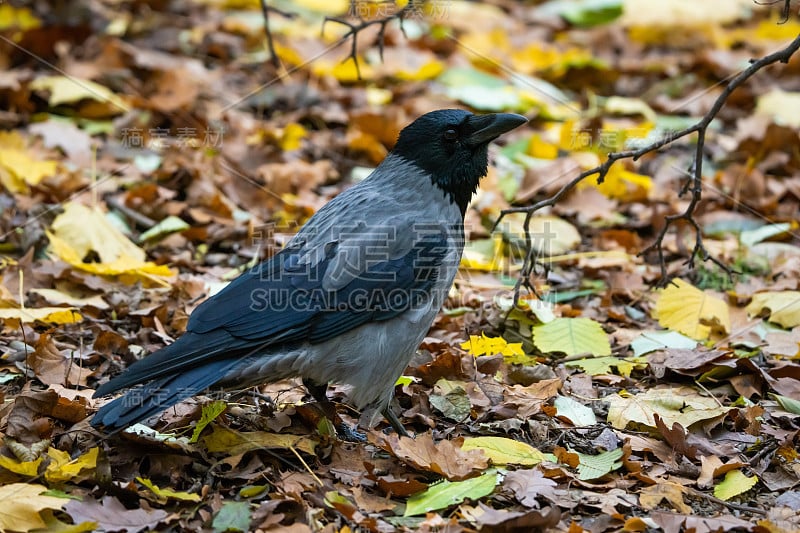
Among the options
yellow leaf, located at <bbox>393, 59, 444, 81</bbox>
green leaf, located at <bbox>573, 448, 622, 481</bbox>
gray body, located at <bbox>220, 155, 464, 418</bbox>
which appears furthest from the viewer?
yellow leaf, located at <bbox>393, 59, 444, 81</bbox>

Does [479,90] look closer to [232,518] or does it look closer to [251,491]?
[251,491]

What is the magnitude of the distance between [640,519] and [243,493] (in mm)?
1608

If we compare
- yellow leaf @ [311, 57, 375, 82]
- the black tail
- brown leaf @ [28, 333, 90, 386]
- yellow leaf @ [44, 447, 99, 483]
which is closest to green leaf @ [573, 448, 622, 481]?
the black tail

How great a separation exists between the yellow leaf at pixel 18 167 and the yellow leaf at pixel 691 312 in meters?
4.48

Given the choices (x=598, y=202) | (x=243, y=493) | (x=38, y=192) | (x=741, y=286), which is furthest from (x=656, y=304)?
(x=38, y=192)

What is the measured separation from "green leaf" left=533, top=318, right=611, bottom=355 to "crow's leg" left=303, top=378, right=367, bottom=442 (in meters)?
1.22

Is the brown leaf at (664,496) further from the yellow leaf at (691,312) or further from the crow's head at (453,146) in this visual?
the crow's head at (453,146)

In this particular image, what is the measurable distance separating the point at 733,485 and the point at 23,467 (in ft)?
9.74

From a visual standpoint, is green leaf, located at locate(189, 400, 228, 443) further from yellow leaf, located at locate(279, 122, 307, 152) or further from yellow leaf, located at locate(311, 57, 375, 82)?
yellow leaf, located at locate(311, 57, 375, 82)

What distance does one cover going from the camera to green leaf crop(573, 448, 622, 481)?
3.99 metres

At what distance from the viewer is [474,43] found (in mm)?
10258

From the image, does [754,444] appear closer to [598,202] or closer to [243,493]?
[243,493]

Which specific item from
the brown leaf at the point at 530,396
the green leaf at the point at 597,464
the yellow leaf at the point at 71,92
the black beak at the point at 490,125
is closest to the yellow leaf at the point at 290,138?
the yellow leaf at the point at 71,92

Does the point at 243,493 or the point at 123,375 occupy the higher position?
the point at 123,375
